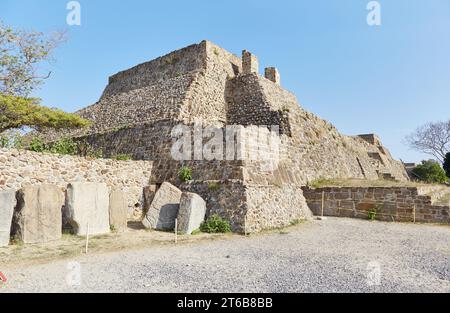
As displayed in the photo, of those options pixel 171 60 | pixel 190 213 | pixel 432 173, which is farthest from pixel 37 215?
pixel 432 173

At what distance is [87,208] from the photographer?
10.2 metres

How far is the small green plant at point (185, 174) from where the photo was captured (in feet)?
44.8

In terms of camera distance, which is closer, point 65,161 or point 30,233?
point 30,233

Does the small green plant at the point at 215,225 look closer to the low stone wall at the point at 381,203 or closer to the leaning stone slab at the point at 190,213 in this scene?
the leaning stone slab at the point at 190,213

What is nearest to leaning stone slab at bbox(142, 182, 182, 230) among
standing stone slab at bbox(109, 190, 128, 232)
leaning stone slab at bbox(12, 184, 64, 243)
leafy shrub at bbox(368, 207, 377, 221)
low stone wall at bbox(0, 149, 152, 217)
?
standing stone slab at bbox(109, 190, 128, 232)

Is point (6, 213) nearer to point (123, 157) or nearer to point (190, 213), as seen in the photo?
point (190, 213)

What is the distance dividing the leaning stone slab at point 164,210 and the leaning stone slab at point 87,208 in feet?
4.99

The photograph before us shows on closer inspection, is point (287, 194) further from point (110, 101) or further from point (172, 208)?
point (110, 101)

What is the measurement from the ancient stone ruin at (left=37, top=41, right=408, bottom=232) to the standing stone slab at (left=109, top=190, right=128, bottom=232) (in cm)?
95

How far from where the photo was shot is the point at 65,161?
12125 mm

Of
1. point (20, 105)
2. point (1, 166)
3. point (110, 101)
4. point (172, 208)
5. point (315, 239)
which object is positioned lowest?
point (315, 239)

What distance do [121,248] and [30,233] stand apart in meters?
2.72
